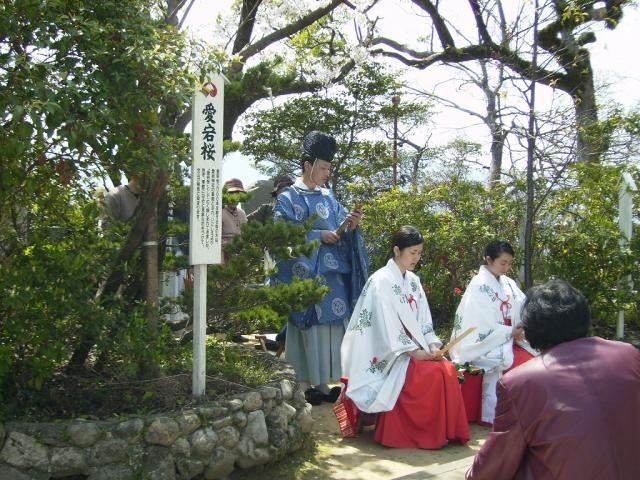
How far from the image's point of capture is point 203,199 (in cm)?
433

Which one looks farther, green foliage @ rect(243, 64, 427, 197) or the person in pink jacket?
green foliage @ rect(243, 64, 427, 197)

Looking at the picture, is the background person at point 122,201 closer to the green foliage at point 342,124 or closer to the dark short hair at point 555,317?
the dark short hair at point 555,317

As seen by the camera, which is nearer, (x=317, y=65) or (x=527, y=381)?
(x=527, y=381)

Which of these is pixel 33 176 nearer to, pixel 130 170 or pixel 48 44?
pixel 130 170

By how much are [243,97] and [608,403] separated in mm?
3863

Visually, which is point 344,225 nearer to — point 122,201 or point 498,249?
point 498,249

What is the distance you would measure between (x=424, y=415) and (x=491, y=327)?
47.2 inches

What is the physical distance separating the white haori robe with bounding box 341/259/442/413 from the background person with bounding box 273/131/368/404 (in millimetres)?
692

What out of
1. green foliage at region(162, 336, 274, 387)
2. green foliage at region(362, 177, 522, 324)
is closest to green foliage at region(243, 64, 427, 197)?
green foliage at region(362, 177, 522, 324)

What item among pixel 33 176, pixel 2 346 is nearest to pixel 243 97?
pixel 33 176

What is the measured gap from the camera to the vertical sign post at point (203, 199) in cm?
428

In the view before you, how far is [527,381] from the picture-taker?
224 cm

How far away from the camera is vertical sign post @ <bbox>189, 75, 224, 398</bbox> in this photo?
428 cm

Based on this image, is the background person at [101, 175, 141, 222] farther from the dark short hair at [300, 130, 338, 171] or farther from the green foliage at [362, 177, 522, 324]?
the green foliage at [362, 177, 522, 324]
